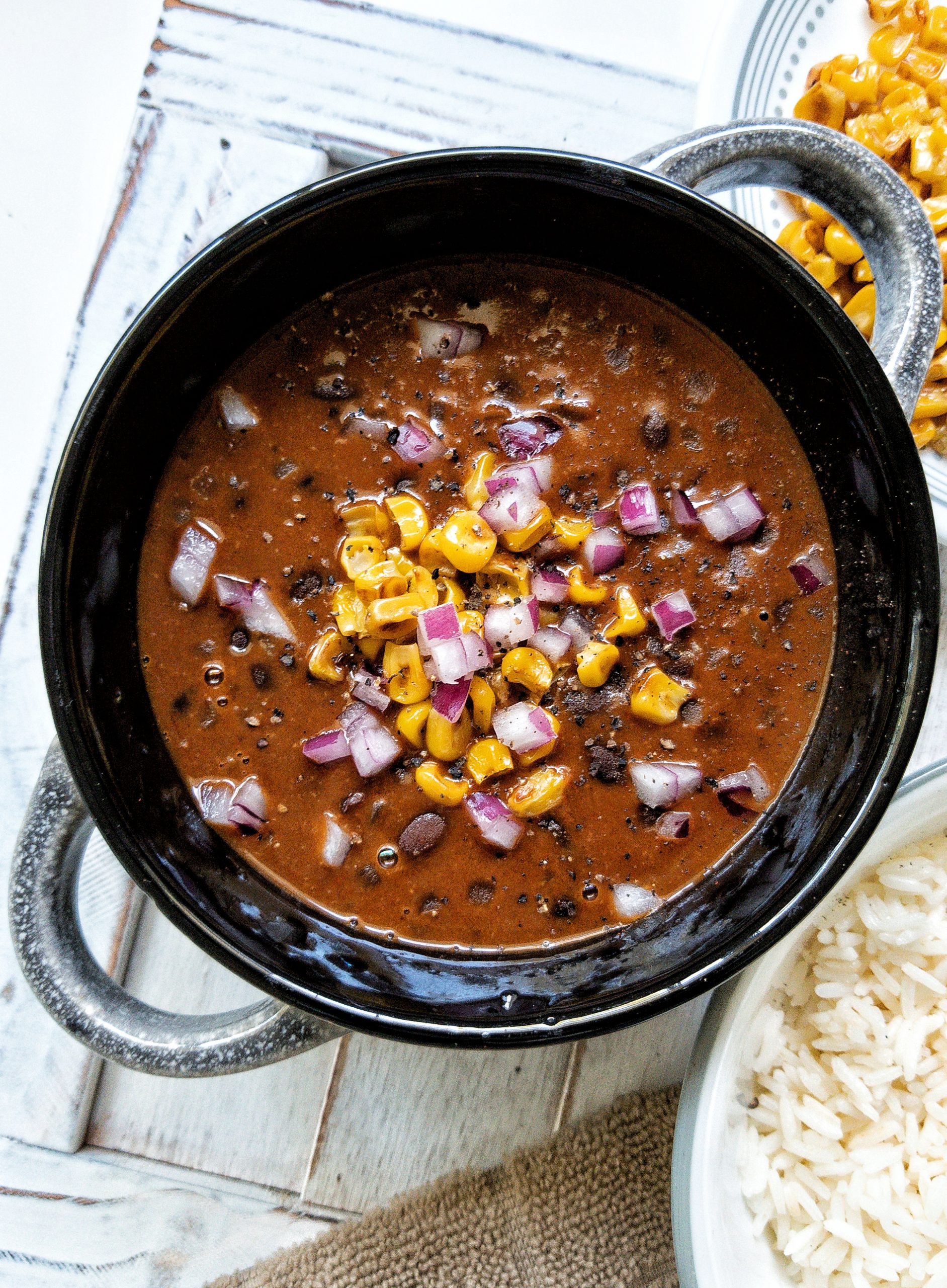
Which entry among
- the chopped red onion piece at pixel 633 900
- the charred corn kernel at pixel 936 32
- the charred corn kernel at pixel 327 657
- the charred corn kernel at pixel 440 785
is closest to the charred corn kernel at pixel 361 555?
the charred corn kernel at pixel 327 657

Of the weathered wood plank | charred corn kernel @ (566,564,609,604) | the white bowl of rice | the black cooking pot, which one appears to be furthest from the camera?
the weathered wood plank

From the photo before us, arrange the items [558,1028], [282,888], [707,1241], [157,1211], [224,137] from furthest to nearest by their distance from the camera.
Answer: [157,1211], [224,137], [707,1241], [282,888], [558,1028]

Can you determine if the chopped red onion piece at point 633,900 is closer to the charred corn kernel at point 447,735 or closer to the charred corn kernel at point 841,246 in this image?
the charred corn kernel at point 447,735

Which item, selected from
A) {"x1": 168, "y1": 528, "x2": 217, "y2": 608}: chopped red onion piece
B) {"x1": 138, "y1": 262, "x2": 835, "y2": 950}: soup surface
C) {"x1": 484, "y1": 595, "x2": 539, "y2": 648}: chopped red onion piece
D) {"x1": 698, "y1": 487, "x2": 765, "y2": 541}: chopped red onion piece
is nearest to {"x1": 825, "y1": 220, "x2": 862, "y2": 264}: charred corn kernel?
{"x1": 138, "y1": 262, "x2": 835, "y2": 950}: soup surface

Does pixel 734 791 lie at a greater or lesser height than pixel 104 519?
lesser

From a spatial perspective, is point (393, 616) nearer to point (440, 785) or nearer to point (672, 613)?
point (440, 785)

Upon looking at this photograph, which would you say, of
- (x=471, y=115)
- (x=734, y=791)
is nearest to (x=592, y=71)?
(x=471, y=115)

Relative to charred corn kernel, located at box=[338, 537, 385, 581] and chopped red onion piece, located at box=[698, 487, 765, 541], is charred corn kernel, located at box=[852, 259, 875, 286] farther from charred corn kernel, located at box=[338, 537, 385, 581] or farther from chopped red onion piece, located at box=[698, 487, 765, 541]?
charred corn kernel, located at box=[338, 537, 385, 581]

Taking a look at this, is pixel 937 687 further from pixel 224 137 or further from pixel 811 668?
pixel 224 137
